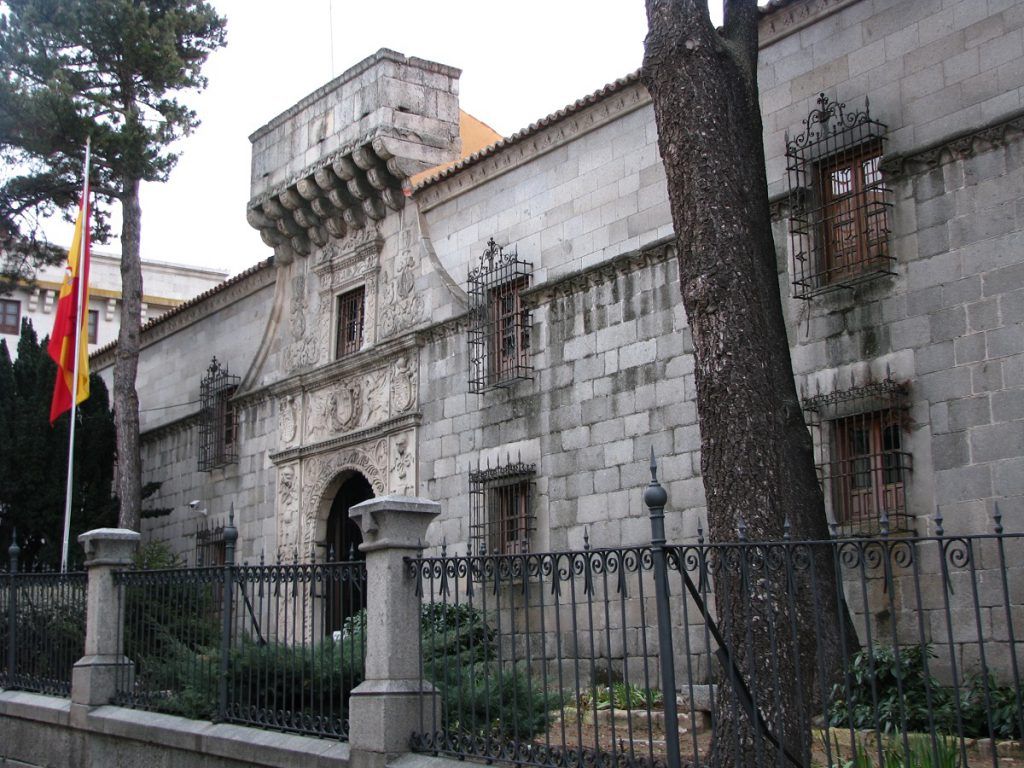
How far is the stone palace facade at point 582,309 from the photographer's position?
1138 centimetres

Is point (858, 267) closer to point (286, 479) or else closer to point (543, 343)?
point (543, 343)

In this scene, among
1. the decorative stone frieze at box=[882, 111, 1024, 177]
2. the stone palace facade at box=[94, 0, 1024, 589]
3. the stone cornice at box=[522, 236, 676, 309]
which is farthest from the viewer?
the stone cornice at box=[522, 236, 676, 309]

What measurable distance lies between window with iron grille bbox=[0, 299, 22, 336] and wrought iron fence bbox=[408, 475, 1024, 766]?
103ft

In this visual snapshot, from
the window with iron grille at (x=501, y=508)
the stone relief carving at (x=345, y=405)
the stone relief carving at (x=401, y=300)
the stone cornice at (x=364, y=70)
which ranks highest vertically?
the stone cornice at (x=364, y=70)

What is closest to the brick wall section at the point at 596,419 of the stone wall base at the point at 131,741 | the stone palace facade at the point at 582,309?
the stone palace facade at the point at 582,309

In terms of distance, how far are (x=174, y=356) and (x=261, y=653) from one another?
16675 mm

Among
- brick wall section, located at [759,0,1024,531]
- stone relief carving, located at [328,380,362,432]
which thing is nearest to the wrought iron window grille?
stone relief carving, located at [328,380,362,432]

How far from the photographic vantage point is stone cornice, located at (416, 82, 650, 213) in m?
15.2

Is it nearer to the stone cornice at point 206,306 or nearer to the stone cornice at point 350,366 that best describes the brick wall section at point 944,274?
the stone cornice at point 350,366

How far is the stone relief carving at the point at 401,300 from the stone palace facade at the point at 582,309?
0.06 metres

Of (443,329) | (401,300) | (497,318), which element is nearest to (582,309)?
(497,318)

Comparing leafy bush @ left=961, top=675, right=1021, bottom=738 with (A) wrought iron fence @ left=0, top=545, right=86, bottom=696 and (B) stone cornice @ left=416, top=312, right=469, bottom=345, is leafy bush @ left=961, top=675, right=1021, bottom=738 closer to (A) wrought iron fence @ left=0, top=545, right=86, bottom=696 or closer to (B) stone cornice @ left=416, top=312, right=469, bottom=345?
(A) wrought iron fence @ left=0, top=545, right=86, bottom=696

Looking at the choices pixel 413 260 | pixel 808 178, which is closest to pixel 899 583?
pixel 808 178

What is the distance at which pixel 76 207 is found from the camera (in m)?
23.8
